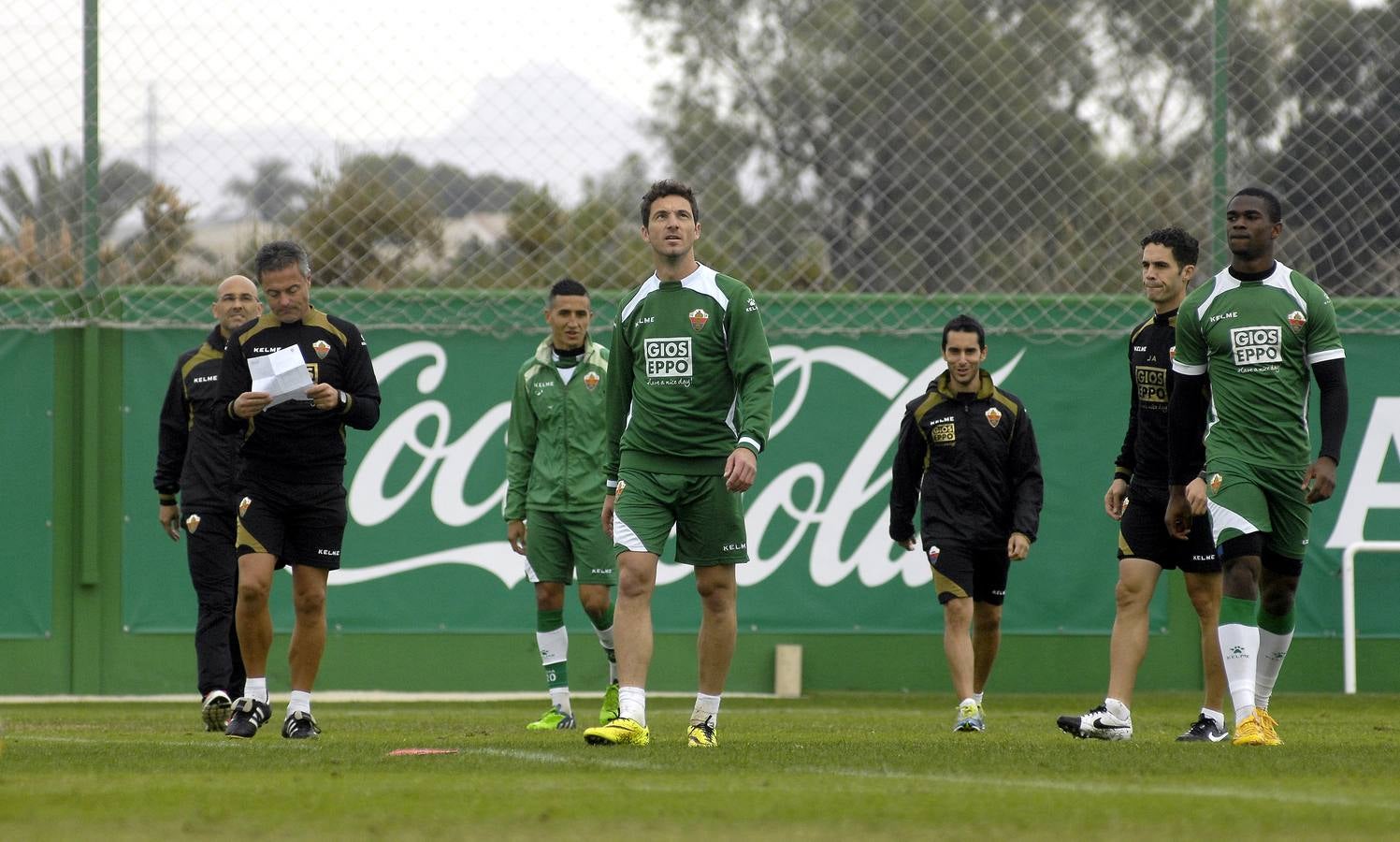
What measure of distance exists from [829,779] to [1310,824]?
1560 millimetres

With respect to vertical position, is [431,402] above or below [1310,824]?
above

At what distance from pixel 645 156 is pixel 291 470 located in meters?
6.32

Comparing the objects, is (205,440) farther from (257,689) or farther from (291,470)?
(257,689)

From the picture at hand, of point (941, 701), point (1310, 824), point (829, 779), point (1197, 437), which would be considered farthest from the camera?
point (941, 701)

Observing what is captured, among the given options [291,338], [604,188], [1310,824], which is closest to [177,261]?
[604,188]

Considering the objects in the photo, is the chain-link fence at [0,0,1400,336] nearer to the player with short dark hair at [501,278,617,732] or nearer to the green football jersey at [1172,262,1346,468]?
the player with short dark hair at [501,278,617,732]

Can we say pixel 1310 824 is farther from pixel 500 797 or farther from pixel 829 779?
pixel 500 797

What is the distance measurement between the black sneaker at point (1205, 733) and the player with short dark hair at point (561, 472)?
2978mm

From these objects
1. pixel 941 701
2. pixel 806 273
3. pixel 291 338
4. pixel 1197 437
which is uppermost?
pixel 806 273

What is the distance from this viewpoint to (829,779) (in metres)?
5.90

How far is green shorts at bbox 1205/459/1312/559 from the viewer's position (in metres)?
7.31

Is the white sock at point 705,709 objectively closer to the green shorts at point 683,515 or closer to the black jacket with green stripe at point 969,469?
the green shorts at point 683,515

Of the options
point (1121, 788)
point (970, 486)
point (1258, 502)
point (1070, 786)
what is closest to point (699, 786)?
point (1070, 786)

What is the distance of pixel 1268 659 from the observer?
306 inches
